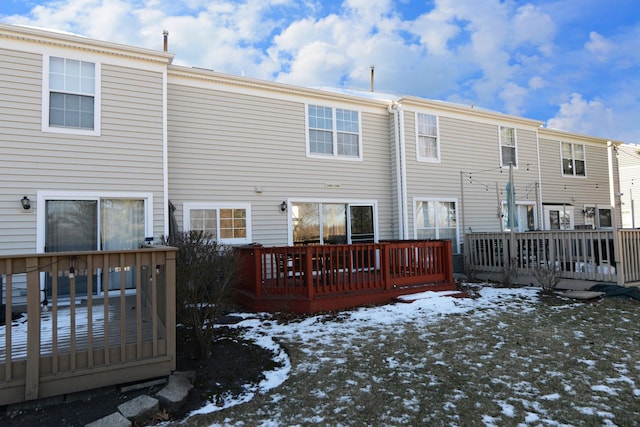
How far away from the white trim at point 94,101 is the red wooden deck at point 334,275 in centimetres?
367

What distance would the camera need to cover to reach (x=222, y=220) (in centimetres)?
836

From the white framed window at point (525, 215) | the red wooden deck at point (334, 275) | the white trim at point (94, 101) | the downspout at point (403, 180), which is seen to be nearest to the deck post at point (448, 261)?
the red wooden deck at point (334, 275)

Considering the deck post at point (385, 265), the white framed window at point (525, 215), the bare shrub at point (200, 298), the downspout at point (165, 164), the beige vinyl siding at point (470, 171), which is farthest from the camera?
the white framed window at point (525, 215)

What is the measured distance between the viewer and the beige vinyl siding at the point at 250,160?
8078 millimetres

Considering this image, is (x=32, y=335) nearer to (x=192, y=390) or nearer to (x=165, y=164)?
(x=192, y=390)

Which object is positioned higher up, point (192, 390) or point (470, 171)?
point (470, 171)

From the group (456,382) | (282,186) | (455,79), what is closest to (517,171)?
(282,186)

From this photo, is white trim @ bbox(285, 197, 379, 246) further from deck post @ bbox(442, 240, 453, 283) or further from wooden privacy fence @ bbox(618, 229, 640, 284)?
wooden privacy fence @ bbox(618, 229, 640, 284)

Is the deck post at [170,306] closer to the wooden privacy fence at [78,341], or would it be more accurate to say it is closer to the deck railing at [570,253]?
the wooden privacy fence at [78,341]

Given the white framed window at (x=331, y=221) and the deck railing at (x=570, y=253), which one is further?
the white framed window at (x=331, y=221)

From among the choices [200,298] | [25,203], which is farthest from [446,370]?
[25,203]

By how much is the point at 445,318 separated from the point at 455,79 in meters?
25.1

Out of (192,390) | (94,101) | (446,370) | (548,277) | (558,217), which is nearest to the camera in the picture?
(192,390)

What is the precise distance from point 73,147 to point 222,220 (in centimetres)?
315
